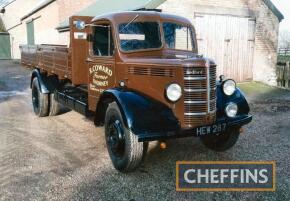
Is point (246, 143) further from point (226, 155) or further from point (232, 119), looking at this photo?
point (232, 119)

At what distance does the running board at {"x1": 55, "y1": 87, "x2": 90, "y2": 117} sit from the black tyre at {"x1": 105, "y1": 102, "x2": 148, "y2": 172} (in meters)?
1.36

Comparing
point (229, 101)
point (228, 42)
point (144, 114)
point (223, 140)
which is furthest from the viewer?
point (228, 42)

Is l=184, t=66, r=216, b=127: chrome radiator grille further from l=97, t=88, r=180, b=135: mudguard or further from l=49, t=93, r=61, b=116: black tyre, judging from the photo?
l=49, t=93, r=61, b=116: black tyre

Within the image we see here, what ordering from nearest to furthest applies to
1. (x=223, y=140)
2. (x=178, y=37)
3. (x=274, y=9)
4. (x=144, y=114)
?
(x=144, y=114) < (x=223, y=140) < (x=178, y=37) < (x=274, y=9)

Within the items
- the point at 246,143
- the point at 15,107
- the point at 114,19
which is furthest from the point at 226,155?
the point at 15,107

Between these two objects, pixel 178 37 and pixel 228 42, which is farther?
pixel 228 42

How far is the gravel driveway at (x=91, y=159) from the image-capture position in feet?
14.2

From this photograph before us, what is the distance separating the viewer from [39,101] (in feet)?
27.1

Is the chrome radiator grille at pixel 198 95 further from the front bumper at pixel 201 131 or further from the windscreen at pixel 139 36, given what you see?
the windscreen at pixel 139 36

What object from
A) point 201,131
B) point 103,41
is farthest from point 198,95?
point 103,41

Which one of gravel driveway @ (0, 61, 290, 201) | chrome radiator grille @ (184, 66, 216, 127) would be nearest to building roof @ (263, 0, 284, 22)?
gravel driveway @ (0, 61, 290, 201)

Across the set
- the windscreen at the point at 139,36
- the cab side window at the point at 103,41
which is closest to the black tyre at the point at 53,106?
the cab side window at the point at 103,41

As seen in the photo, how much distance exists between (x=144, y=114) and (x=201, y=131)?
31.8 inches

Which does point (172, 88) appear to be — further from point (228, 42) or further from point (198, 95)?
point (228, 42)
